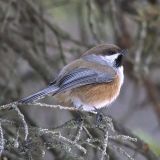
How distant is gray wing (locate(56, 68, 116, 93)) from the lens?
3.66m

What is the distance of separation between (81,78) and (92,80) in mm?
120

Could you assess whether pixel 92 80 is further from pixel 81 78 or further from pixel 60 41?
pixel 60 41

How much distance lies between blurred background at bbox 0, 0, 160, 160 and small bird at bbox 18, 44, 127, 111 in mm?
192

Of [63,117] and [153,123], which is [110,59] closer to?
[63,117]

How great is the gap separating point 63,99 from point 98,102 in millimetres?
281

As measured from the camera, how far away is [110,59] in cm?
419

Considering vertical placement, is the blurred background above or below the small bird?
above

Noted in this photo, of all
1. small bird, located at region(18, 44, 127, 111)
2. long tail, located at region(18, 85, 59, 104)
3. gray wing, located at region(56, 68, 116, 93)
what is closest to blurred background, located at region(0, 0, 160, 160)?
small bird, located at region(18, 44, 127, 111)

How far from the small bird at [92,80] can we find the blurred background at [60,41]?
0.19 metres

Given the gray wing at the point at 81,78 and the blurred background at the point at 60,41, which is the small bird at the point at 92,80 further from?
the blurred background at the point at 60,41

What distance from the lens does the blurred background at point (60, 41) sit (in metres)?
4.29

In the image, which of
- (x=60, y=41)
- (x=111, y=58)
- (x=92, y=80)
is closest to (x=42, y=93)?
(x=92, y=80)

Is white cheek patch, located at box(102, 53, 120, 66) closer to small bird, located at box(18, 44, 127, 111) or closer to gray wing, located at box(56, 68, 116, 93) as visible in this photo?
small bird, located at box(18, 44, 127, 111)

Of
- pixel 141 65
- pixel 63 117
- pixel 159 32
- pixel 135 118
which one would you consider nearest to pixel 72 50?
pixel 141 65
